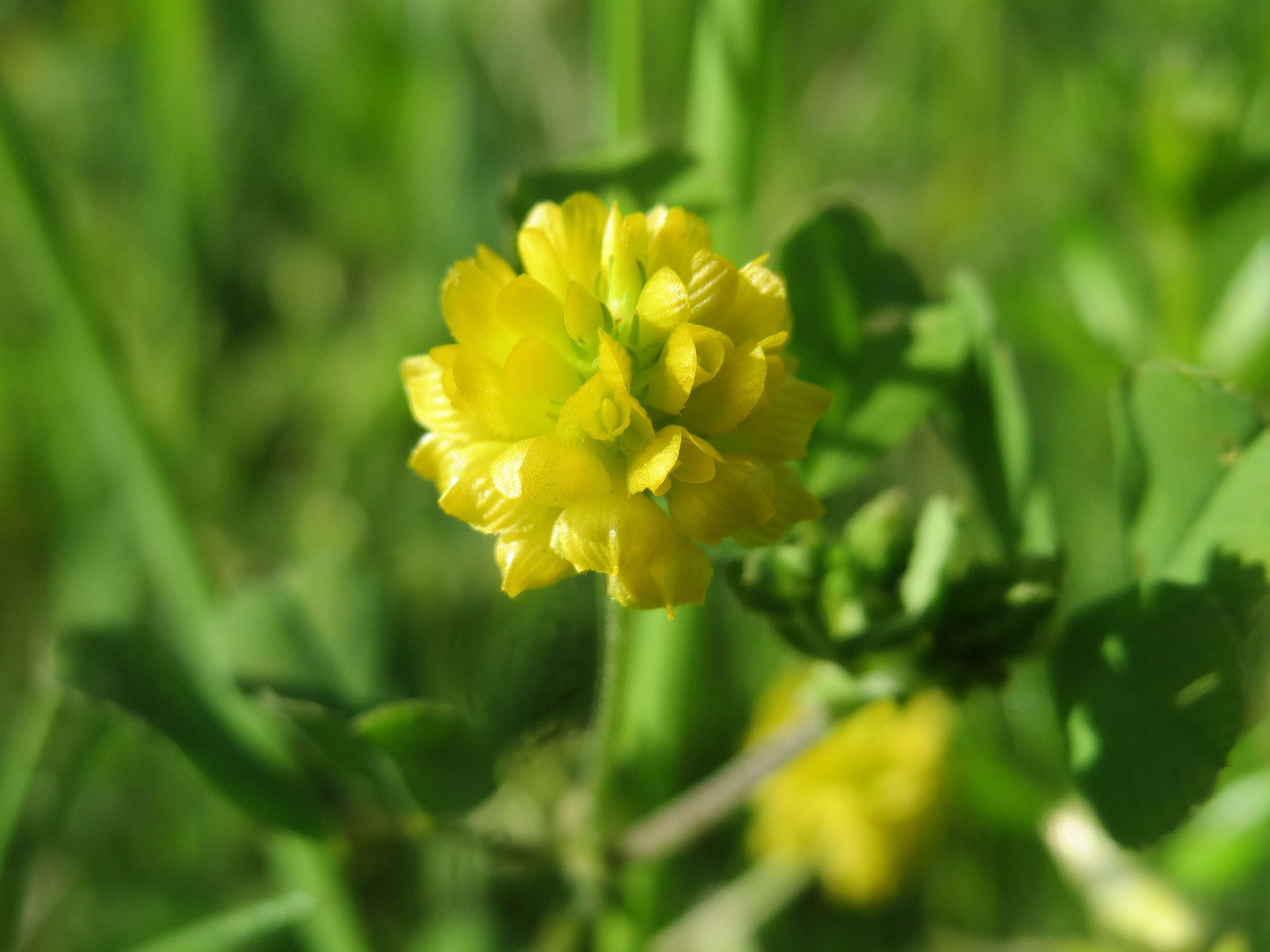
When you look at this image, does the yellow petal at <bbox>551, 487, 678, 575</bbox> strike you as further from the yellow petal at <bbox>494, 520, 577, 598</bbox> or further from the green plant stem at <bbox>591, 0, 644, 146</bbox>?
the green plant stem at <bbox>591, 0, 644, 146</bbox>

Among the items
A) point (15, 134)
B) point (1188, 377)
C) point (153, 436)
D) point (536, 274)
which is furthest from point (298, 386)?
point (1188, 377)

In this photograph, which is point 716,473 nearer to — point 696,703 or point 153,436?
point 696,703

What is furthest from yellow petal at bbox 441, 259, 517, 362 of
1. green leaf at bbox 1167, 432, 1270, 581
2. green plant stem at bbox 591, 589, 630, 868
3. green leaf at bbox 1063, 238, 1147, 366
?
green leaf at bbox 1063, 238, 1147, 366

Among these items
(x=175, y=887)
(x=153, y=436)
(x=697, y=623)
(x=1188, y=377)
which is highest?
(x=1188, y=377)

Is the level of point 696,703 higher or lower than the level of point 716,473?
lower

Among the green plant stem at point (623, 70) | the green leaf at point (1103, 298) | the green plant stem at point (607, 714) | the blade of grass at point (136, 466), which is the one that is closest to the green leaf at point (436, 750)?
the green plant stem at point (607, 714)

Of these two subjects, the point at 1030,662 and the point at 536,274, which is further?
the point at 1030,662
